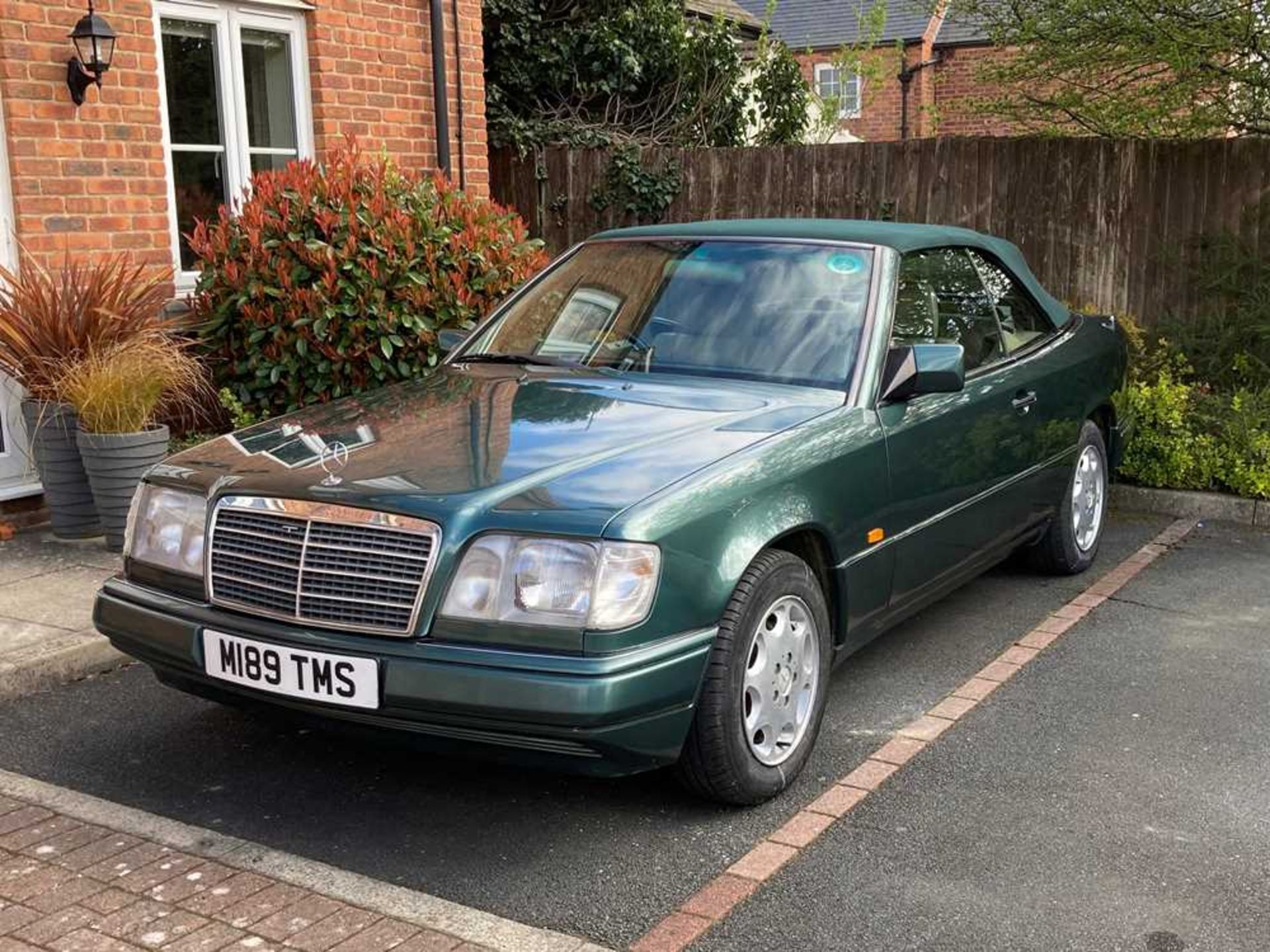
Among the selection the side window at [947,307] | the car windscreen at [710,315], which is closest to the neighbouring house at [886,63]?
the side window at [947,307]

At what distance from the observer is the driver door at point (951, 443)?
4582mm

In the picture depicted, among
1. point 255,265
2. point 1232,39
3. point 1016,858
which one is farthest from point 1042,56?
point 1016,858

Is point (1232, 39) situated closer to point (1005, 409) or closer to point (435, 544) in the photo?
point (1005, 409)

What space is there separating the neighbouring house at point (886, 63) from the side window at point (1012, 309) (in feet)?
58.0

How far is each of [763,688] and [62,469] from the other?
14.2 feet

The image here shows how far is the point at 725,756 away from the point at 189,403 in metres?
4.64

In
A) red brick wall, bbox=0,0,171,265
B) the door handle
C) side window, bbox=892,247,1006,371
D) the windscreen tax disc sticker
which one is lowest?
the door handle

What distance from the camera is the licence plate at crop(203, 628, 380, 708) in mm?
3426

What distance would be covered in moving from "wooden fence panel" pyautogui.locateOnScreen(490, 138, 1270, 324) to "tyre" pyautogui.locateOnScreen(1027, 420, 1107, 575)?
357cm

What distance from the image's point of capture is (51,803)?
3.96m

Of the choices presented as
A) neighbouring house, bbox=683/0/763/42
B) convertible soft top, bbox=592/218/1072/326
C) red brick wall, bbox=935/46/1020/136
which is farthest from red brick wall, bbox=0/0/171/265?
red brick wall, bbox=935/46/1020/136

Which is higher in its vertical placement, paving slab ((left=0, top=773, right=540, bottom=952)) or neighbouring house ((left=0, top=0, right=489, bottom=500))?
Result: neighbouring house ((left=0, top=0, right=489, bottom=500))

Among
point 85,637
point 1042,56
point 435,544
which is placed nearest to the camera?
point 435,544

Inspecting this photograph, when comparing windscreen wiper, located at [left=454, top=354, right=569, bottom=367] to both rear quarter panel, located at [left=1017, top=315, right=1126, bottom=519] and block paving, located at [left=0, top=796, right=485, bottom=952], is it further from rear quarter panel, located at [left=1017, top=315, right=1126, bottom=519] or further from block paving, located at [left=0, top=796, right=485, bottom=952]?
block paving, located at [left=0, top=796, right=485, bottom=952]
